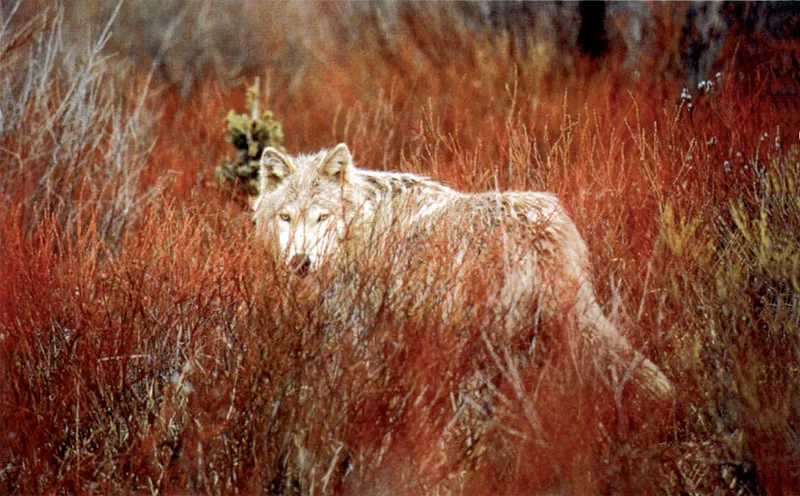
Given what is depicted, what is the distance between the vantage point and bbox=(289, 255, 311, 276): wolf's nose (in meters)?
4.08

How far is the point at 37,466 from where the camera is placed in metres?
3.77

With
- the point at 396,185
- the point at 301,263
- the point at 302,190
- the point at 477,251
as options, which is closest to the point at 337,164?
the point at 302,190

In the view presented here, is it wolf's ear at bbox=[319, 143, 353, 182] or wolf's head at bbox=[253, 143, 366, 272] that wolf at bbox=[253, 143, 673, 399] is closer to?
wolf's head at bbox=[253, 143, 366, 272]

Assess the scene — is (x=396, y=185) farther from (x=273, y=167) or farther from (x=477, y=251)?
(x=477, y=251)

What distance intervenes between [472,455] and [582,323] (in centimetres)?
83

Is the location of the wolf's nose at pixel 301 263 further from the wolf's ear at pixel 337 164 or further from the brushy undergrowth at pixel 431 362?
the wolf's ear at pixel 337 164

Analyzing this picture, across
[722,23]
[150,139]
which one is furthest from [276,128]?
[722,23]

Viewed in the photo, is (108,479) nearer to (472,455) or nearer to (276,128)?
(472,455)

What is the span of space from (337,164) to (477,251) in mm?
1550

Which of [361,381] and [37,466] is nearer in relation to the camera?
[361,381]

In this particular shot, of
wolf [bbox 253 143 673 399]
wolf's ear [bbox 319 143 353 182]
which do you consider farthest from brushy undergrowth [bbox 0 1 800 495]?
wolf's ear [bbox 319 143 353 182]

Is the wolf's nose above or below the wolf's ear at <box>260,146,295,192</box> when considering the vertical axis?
below

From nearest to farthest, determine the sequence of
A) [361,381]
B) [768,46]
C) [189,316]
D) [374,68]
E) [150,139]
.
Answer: [361,381], [189,316], [768,46], [150,139], [374,68]

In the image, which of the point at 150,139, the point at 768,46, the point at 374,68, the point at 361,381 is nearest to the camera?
the point at 361,381
